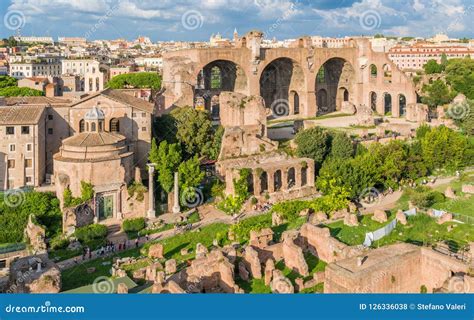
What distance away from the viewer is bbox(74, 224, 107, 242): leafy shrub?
24.4 metres

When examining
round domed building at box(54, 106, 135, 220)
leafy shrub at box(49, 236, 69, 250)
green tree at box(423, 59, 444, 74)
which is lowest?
leafy shrub at box(49, 236, 69, 250)

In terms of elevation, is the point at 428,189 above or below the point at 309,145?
below

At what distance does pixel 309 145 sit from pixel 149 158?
921 cm

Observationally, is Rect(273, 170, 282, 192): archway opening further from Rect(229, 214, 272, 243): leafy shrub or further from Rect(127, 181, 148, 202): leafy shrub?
Rect(127, 181, 148, 202): leafy shrub

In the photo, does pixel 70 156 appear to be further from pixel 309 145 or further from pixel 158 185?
pixel 309 145

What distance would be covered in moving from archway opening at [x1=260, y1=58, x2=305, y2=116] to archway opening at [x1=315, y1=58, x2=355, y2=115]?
11.2ft

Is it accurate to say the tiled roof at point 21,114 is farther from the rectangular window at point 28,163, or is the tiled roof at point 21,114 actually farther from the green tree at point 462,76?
the green tree at point 462,76

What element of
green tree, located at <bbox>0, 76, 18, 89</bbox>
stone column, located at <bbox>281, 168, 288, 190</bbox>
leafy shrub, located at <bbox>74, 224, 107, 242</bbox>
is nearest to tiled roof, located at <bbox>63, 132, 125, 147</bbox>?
leafy shrub, located at <bbox>74, 224, 107, 242</bbox>

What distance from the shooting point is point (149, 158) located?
1128 inches

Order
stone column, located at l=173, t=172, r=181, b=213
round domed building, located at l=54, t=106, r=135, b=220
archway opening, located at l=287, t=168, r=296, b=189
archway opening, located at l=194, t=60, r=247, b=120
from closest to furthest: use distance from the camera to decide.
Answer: round domed building, located at l=54, t=106, r=135, b=220 → stone column, located at l=173, t=172, r=181, b=213 → archway opening, located at l=287, t=168, r=296, b=189 → archway opening, located at l=194, t=60, r=247, b=120

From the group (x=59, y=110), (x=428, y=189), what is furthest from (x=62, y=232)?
(x=428, y=189)

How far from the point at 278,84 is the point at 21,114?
92.1 ft

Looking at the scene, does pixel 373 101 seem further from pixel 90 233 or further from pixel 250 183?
pixel 90 233

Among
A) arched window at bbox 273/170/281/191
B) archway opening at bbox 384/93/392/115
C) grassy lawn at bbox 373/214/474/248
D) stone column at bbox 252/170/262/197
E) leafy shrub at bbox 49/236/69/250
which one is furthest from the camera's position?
archway opening at bbox 384/93/392/115
